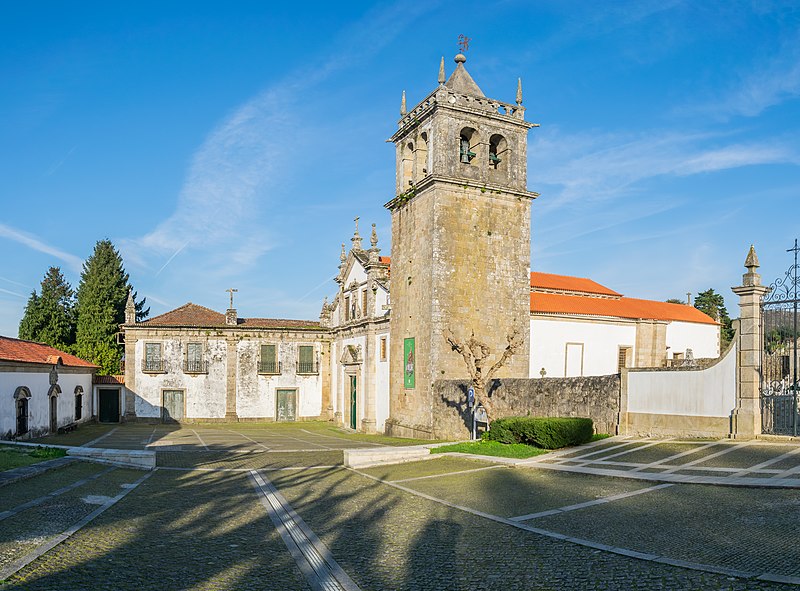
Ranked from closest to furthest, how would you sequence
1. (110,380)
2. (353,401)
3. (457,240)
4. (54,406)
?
1. (457,240)
2. (54,406)
3. (353,401)
4. (110,380)

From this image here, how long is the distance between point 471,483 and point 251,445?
1329cm

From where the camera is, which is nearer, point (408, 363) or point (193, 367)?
point (408, 363)

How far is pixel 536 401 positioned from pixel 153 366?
2521cm

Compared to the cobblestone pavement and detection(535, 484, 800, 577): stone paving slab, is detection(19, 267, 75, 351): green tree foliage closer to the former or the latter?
the cobblestone pavement

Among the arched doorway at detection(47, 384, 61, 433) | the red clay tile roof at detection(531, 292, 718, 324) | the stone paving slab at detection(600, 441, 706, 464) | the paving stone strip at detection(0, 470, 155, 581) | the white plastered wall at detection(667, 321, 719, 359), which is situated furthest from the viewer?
the white plastered wall at detection(667, 321, 719, 359)

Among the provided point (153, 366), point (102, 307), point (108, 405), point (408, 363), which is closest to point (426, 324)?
point (408, 363)

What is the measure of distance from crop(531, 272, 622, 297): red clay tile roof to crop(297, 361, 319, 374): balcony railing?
1436cm

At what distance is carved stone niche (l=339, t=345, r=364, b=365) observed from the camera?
3320 cm

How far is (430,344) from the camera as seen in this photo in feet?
83.9

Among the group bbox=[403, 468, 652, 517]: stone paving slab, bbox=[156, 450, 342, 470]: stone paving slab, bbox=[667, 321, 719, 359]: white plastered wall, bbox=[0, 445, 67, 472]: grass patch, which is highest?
bbox=[667, 321, 719, 359]: white plastered wall

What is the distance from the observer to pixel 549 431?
1669 centimetres

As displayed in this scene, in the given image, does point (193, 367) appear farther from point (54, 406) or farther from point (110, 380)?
point (54, 406)

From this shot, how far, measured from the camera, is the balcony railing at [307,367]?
131ft

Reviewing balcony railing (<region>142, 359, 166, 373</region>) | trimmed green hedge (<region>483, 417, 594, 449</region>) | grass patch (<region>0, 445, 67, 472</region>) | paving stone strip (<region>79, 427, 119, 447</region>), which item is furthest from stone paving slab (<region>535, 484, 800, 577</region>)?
balcony railing (<region>142, 359, 166, 373</region>)
